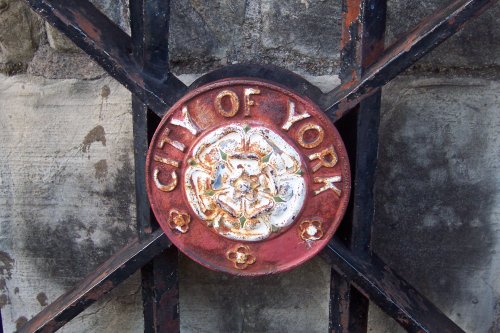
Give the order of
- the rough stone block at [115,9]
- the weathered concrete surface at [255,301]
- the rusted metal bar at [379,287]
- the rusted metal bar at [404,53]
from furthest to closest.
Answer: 1. the weathered concrete surface at [255,301]
2. the rough stone block at [115,9]
3. the rusted metal bar at [379,287]
4. the rusted metal bar at [404,53]

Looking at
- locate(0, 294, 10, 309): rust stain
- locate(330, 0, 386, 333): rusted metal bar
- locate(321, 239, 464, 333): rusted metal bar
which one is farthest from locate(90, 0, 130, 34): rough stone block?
locate(0, 294, 10, 309): rust stain

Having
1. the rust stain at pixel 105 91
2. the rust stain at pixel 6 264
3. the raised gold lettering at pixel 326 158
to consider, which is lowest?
the rust stain at pixel 6 264

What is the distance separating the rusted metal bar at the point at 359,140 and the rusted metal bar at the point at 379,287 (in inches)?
1.1

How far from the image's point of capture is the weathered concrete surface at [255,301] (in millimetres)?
1185

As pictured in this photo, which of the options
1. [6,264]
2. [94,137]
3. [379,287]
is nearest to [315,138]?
[379,287]

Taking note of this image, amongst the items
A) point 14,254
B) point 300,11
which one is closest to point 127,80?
point 300,11

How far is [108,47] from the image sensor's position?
855 millimetres

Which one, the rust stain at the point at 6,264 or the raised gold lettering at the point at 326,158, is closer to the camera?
the raised gold lettering at the point at 326,158

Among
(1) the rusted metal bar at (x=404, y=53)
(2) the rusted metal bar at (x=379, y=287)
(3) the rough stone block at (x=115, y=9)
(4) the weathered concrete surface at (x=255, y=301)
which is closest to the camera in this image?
(1) the rusted metal bar at (x=404, y=53)

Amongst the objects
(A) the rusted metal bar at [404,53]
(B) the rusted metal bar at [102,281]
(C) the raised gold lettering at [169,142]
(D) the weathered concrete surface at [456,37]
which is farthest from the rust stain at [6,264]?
(D) the weathered concrete surface at [456,37]

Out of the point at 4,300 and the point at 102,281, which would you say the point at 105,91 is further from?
the point at 4,300

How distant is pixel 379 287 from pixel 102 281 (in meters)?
0.48

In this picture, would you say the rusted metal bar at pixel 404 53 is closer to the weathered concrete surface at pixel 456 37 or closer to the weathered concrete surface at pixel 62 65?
the weathered concrete surface at pixel 456 37

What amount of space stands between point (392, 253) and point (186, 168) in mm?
522
